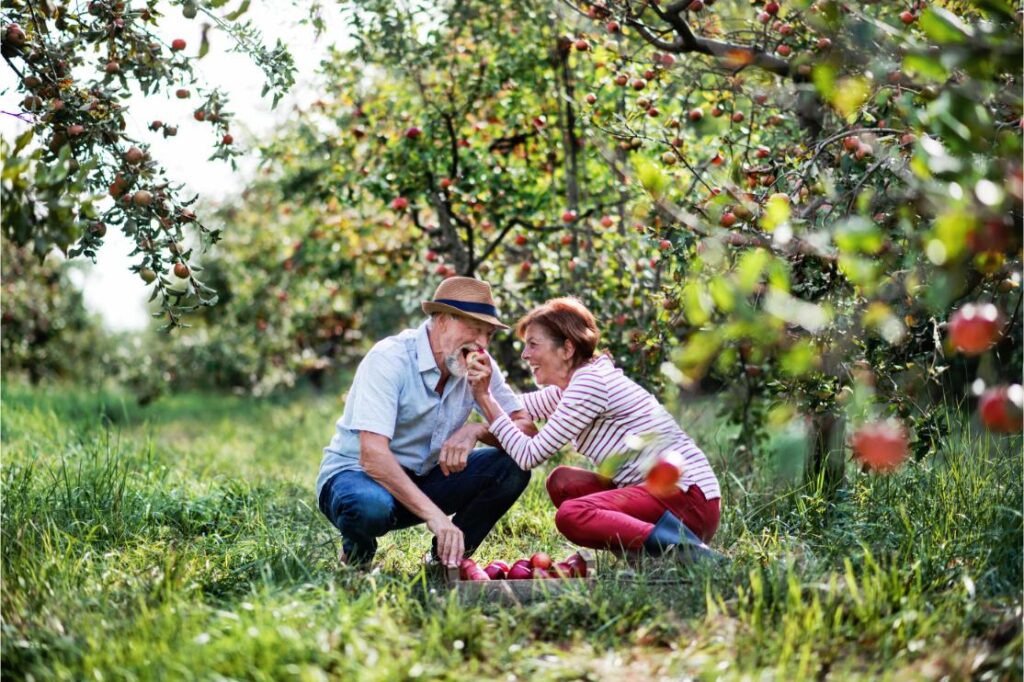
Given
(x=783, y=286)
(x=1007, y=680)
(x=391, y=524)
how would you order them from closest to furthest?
Answer: (x=783, y=286)
(x=1007, y=680)
(x=391, y=524)

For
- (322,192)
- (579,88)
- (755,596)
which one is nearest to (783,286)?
(755,596)

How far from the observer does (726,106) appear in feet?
19.2

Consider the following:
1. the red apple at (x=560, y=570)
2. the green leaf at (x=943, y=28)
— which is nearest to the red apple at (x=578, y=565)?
the red apple at (x=560, y=570)

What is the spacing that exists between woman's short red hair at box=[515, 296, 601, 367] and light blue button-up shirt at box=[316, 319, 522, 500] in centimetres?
33

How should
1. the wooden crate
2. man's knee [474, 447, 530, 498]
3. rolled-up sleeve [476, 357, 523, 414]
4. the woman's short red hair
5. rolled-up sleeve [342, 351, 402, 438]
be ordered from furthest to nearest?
1. rolled-up sleeve [476, 357, 523, 414]
2. man's knee [474, 447, 530, 498]
3. the woman's short red hair
4. rolled-up sleeve [342, 351, 402, 438]
5. the wooden crate

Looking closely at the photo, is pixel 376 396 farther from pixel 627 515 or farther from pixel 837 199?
pixel 837 199

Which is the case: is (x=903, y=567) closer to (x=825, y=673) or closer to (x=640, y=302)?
(x=825, y=673)

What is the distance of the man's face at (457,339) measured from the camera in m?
4.19

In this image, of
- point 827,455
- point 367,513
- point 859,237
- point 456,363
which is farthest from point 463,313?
point 859,237

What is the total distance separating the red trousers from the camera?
3949mm

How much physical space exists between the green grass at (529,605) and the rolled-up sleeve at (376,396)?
482 millimetres

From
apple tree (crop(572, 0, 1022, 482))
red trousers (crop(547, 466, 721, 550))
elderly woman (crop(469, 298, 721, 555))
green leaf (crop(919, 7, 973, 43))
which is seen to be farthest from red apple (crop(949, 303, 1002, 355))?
red trousers (crop(547, 466, 721, 550))

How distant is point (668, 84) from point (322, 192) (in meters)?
2.44

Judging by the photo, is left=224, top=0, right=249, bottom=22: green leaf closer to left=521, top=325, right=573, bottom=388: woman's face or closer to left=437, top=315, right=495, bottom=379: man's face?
left=437, top=315, right=495, bottom=379: man's face
